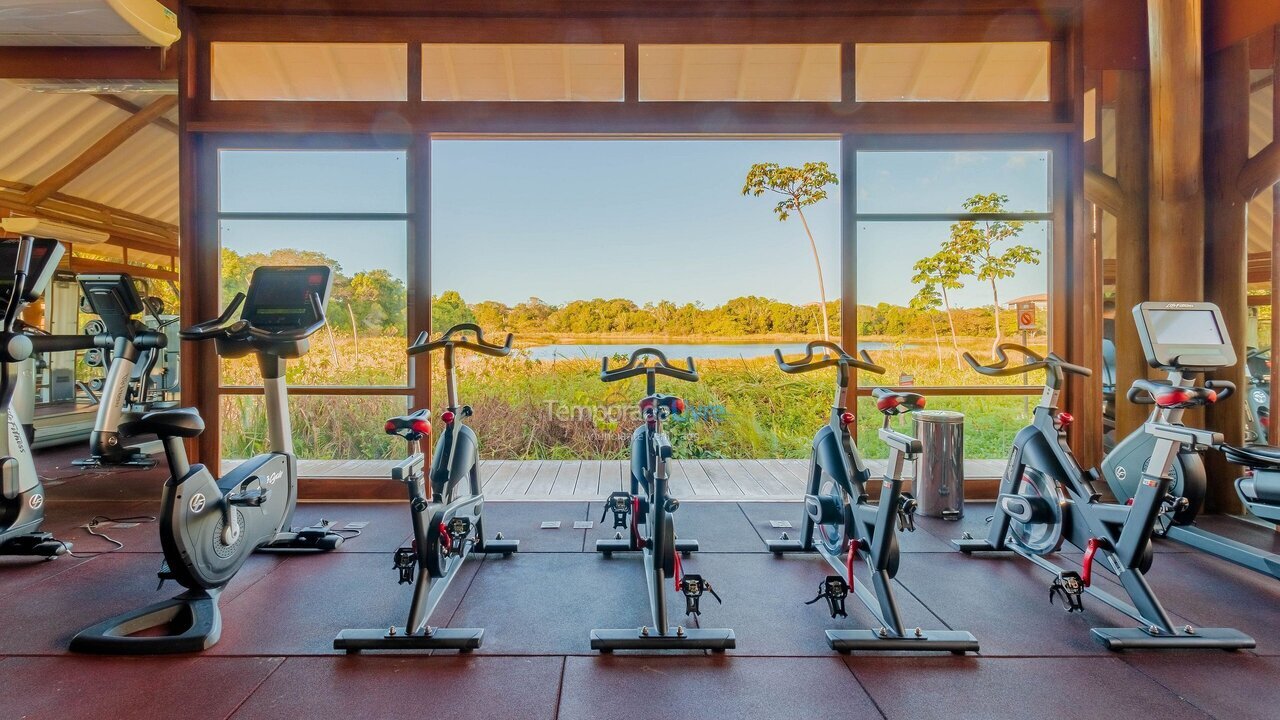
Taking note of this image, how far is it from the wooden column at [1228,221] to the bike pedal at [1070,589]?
2.22 metres

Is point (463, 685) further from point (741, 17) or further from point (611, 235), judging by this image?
point (611, 235)

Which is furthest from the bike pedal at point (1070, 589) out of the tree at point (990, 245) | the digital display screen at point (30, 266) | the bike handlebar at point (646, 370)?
the digital display screen at point (30, 266)

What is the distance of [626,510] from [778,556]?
0.92 m

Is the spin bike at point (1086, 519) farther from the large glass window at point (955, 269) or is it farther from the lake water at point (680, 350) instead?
the lake water at point (680, 350)

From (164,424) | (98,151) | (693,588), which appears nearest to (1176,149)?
(693,588)

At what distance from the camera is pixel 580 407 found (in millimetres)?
6293

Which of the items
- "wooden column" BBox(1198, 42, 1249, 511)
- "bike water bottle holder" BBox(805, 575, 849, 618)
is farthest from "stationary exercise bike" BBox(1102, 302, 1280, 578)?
"bike water bottle holder" BBox(805, 575, 849, 618)

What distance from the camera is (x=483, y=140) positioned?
13.6 feet

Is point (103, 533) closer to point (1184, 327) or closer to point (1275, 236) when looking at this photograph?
point (1184, 327)

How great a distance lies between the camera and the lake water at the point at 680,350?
6.73m

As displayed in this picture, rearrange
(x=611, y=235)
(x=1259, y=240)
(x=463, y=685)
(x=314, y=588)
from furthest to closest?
(x=611, y=235)
(x=1259, y=240)
(x=314, y=588)
(x=463, y=685)

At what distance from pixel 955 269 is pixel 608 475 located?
335cm

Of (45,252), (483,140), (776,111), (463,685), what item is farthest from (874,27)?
(45,252)

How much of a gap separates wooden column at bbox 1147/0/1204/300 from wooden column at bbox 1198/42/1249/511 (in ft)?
0.48
